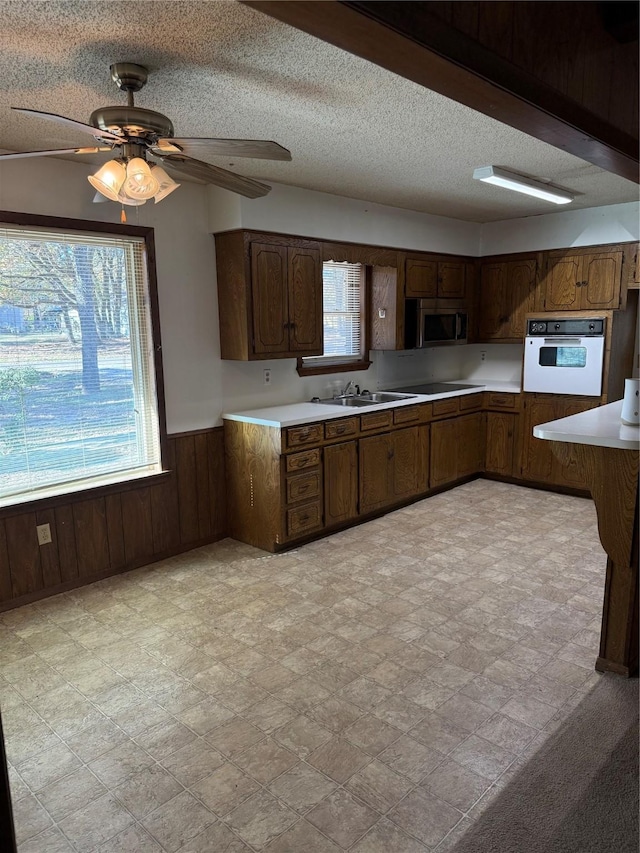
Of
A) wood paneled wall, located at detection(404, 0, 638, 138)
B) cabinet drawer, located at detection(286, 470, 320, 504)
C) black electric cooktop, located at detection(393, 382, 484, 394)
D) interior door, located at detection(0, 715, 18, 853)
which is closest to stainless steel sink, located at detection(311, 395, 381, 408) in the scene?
black electric cooktop, located at detection(393, 382, 484, 394)

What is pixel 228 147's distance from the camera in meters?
2.11

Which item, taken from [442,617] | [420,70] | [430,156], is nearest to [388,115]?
[430,156]

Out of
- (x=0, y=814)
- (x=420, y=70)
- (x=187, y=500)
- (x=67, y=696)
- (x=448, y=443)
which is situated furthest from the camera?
(x=448, y=443)

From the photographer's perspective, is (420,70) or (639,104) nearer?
(420,70)

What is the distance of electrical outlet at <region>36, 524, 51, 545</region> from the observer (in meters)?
3.49

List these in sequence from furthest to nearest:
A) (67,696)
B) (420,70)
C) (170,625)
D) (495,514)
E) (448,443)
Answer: (448,443)
(495,514)
(170,625)
(67,696)
(420,70)

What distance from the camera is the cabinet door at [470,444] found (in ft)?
18.6

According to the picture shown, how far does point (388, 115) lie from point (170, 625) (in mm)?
2775

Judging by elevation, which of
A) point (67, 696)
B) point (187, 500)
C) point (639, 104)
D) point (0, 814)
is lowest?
point (67, 696)

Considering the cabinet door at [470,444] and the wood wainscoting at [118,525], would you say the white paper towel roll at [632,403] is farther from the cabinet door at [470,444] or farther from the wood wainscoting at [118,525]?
the cabinet door at [470,444]

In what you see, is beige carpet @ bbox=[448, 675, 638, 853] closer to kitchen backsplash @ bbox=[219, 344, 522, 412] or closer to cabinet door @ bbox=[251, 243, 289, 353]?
cabinet door @ bbox=[251, 243, 289, 353]

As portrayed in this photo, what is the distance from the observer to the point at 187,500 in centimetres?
423

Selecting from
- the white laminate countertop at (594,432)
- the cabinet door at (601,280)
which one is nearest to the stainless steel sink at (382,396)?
the cabinet door at (601,280)

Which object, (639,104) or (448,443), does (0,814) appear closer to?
(639,104)
